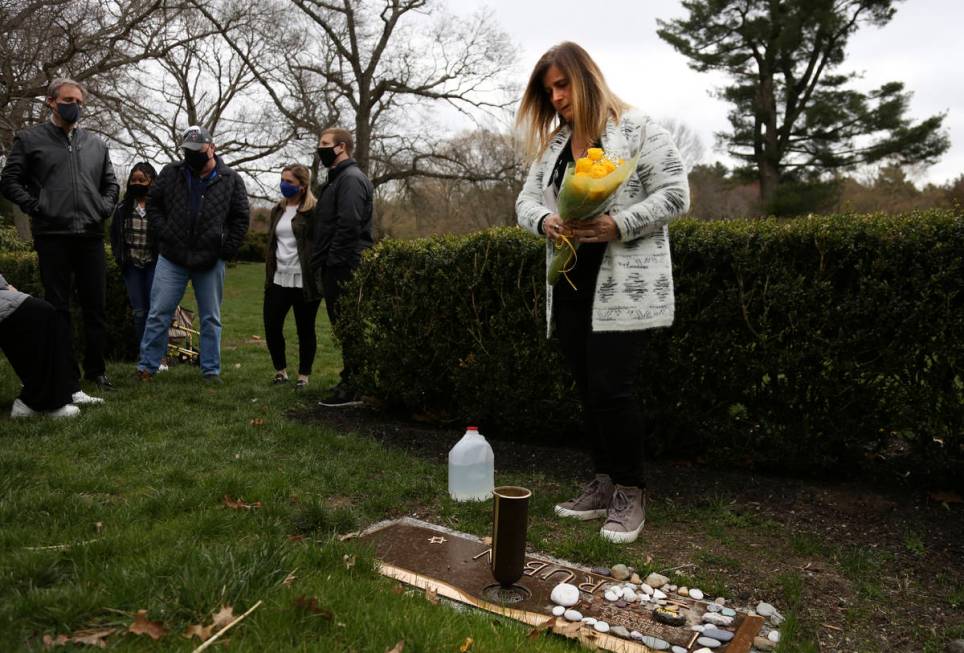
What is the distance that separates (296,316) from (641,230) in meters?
4.16

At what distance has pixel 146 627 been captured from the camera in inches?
76.9

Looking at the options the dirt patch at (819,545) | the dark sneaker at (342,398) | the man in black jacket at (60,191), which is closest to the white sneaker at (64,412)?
the man in black jacket at (60,191)

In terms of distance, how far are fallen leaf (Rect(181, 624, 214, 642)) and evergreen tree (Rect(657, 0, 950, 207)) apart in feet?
81.6

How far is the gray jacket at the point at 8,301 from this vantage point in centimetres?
438

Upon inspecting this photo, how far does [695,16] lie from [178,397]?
25.8 m

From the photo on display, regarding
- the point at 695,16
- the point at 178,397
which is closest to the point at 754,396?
the point at 178,397

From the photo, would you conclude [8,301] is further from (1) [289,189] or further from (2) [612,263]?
(2) [612,263]

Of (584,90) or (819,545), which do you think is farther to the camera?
(584,90)

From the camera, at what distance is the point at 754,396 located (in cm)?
377

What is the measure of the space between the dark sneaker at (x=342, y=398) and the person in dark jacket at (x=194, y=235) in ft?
4.11

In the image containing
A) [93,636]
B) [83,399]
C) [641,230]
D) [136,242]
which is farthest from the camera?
[136,242]

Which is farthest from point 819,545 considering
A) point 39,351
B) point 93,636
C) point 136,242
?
point 136,242

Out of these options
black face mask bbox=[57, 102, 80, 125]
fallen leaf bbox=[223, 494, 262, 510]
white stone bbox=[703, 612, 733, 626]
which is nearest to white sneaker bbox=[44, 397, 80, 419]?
fallen leaf bbox=[223, 494, 262, 510]

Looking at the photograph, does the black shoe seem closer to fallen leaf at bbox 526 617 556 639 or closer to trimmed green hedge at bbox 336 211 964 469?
trimmed green hedge at bbox 336 211 964 469
